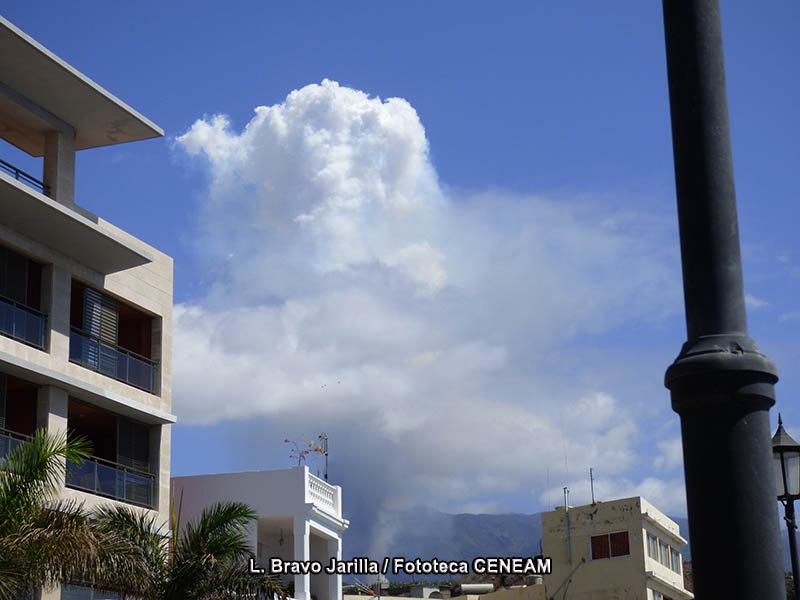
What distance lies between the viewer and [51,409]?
30.8 metres

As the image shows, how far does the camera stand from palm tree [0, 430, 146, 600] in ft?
65.6

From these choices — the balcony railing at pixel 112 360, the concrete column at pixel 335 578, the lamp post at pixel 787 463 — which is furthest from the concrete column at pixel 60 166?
the lamp post at pixel 787 463

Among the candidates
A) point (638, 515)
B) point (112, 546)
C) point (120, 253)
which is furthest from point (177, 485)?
point (638, 515)

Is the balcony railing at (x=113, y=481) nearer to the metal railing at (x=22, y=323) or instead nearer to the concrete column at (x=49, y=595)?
the concrete column at (x=49, y=595)

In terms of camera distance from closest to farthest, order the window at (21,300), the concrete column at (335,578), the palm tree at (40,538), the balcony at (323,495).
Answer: the palm tree at (40,538) → the window at (21,300) → the balcony at (323,495) → the concrete column at (335,578)

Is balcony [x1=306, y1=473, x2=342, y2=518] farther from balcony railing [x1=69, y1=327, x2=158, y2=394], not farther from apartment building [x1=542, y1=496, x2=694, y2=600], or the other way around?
apartment building [x1=542, y1=496, x2=694, y2=600]

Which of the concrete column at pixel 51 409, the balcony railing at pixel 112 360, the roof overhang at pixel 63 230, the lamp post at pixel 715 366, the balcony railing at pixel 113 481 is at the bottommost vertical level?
the lamp post at pixel 715 366

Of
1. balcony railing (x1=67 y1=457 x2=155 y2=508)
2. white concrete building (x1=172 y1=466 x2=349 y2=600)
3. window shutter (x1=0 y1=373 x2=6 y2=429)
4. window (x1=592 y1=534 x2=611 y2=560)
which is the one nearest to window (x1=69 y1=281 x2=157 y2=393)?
balcony railing (x1=67 y1=457 x2=155 y2=508)

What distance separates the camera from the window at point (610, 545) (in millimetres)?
57219

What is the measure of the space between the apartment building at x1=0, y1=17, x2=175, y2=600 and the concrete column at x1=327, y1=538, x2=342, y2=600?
9218 millimetres

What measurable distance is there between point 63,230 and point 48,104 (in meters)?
3.31

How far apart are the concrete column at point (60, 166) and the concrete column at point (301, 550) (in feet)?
43.6

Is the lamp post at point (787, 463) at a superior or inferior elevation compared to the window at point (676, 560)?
inferior

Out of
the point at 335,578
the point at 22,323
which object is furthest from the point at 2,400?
the point at 335,578
